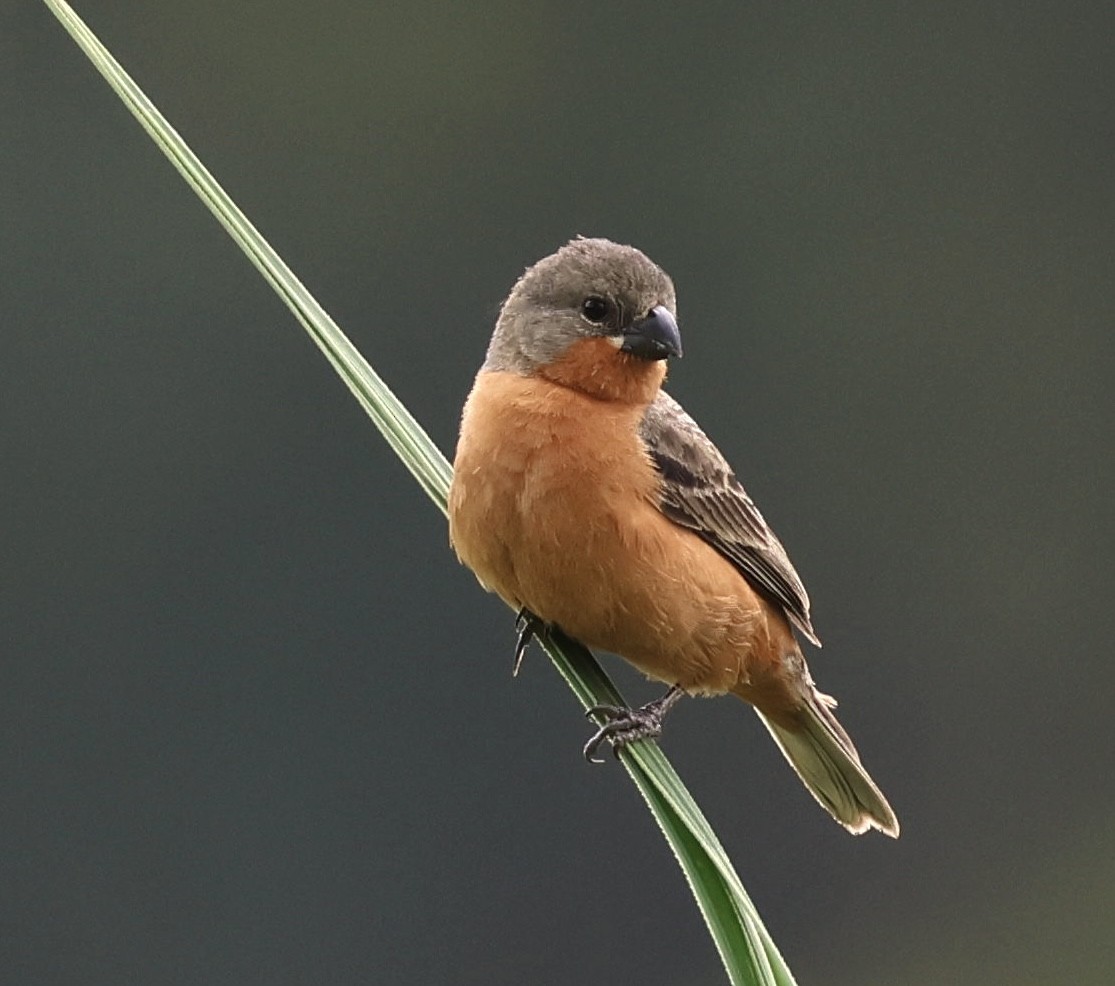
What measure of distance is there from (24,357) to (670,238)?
7.26 metres

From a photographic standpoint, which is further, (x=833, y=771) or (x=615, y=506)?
(x=833, y=771)

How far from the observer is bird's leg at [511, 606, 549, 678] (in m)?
4.10

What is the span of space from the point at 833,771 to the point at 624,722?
4.39 feet

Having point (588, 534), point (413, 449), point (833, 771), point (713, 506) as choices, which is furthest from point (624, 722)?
point (833, 771)

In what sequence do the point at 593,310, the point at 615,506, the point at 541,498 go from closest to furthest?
the point at 541,498, the point at 615,506, the point at 593,310

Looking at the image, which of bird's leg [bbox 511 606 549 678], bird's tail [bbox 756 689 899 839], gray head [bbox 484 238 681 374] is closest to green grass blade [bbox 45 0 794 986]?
bird's leg [bbox 511 606 549 678]

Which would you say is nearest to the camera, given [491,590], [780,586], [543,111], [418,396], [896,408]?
[491,590]

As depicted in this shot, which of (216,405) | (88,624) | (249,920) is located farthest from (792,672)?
(216,405)

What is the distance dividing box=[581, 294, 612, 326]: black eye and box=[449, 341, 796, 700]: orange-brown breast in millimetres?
83

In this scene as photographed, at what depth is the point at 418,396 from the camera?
17.6 metres

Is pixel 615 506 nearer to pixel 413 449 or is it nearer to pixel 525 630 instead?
pixel 525 630

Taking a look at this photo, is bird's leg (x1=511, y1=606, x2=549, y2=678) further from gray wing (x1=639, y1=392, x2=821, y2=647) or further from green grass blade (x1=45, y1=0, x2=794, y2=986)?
green grass blade (x1=45, y1=0, x2=794, y2=986)

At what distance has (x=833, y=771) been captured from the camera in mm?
4965

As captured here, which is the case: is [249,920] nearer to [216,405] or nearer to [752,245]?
[216,405]
